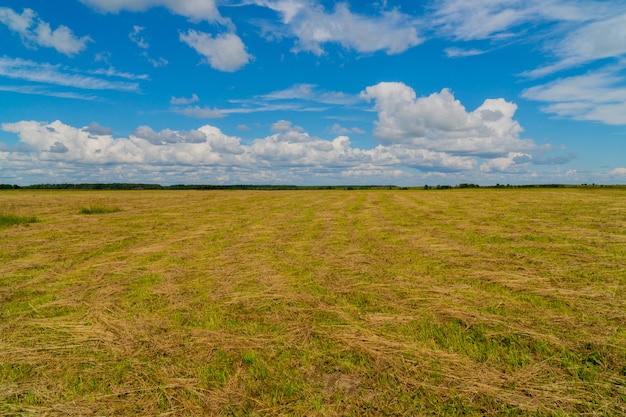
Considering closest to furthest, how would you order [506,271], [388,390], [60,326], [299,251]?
[388,390]
[60,326]
[506,271]
[299,251]

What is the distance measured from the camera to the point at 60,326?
16.9ft

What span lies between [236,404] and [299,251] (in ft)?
23.0

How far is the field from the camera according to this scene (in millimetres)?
3391

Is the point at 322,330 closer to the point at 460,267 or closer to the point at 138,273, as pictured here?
the point at 460,267

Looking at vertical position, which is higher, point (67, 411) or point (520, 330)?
point (520, 330)

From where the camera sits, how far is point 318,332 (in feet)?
15.7

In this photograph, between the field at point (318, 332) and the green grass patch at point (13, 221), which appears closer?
the field at point (318, 332)

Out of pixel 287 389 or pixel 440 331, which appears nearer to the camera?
pixel 287 389

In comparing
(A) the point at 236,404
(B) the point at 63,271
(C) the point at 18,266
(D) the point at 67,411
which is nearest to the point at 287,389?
(A) the point at 236,404

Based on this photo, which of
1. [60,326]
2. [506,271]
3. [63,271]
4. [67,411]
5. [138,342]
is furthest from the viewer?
[63,271]

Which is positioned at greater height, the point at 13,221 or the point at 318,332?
the point at 13,221

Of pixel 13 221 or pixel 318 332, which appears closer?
pixel 318 332

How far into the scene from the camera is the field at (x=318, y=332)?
339cm

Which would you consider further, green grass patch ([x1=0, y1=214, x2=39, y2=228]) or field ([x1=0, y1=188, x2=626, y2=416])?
green grass patch ([x1=0, y1=214, x2=39, y2=228])
